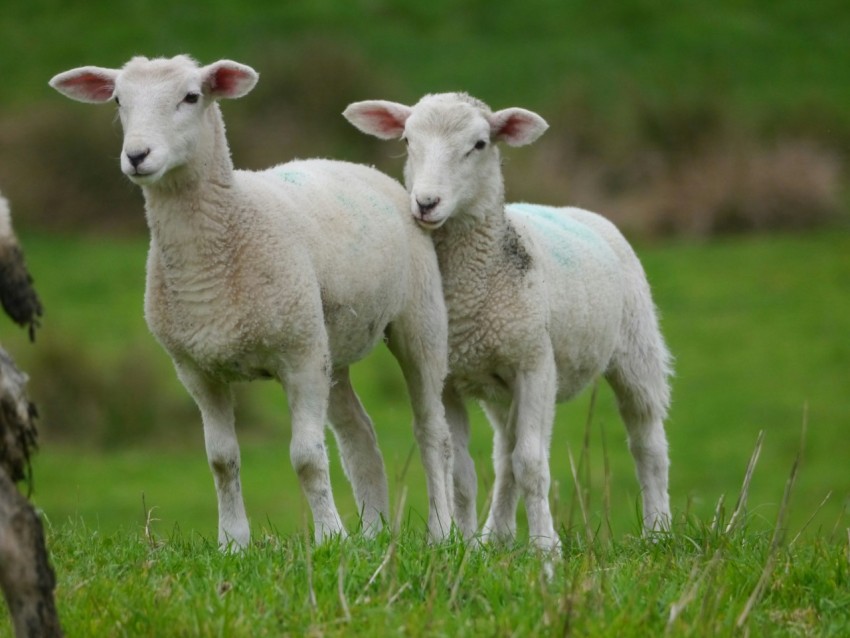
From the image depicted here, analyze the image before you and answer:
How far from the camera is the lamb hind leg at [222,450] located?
22.0 feet

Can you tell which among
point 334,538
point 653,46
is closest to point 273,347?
point 334,538

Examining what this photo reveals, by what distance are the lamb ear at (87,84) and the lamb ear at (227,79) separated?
44 cm

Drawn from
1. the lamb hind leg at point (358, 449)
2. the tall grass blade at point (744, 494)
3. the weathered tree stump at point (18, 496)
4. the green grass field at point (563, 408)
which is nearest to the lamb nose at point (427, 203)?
the lamb hind leg at point (358, 449)

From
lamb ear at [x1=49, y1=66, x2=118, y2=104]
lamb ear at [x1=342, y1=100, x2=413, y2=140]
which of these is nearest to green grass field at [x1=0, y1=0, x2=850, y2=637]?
lamb ear at [x1=342, y1=100, x2=413, y2=140]

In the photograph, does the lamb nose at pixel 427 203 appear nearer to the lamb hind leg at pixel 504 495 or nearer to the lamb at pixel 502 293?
the lamb at pixel 502 293

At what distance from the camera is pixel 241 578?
18.2 ft

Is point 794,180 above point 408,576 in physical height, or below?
below

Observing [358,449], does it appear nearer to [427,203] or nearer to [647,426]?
[427,203]

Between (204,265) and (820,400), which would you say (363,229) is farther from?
(820,400)

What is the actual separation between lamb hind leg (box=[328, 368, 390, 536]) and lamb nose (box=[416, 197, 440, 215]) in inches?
38.7

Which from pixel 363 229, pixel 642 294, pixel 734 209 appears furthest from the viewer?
pixel 734 209

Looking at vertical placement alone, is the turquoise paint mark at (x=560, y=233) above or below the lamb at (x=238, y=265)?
below

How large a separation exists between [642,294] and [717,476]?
9260 millimetres

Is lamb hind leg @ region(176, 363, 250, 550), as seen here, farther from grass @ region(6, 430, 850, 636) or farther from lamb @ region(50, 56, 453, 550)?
grass @ region(6, 430, 850, 636)
